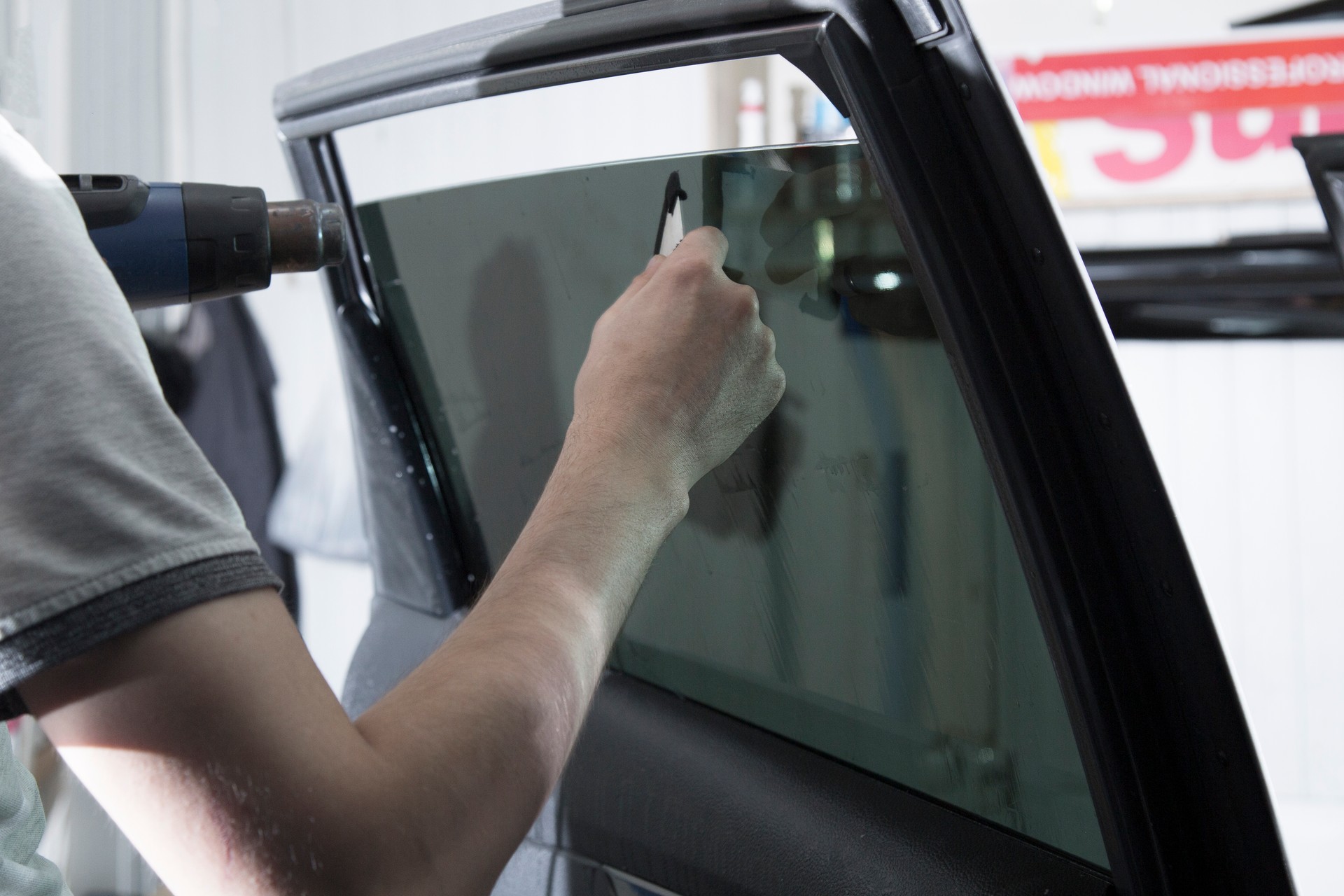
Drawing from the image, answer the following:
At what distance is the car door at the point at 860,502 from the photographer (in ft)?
1.64

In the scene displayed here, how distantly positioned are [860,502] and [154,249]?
47 centimetres

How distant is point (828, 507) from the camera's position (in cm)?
68

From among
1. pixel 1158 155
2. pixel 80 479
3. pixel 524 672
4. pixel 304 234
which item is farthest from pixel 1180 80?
pixel 80 479

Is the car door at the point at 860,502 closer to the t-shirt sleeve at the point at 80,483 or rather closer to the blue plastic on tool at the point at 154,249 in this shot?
the blue plastic on tool at the point at 154,249

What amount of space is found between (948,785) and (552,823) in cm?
33

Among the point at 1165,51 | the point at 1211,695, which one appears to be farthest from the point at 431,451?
the point at 1165,51

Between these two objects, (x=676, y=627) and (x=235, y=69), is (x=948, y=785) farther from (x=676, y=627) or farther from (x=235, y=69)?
(x=235, y=69)

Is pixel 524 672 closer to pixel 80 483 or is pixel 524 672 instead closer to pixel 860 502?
pixel 80 483

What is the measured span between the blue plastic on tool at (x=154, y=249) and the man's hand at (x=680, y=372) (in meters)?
0.25

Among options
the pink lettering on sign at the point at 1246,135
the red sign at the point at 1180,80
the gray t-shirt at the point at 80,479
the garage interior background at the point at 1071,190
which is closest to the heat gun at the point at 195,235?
the gray t-shirt at the point at 80,479

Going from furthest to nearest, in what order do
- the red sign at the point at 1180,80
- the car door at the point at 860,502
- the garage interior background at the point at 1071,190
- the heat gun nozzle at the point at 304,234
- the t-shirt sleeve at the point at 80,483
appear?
the red sign at the point at 1180,80 < the garage interior background at the point at 1071,190 < the heat gun nozzle at the point at 304,234 < the car door at the point at 860,502 < the t-shirt sleeve at the point at 80,483

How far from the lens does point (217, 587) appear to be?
0.35 metres

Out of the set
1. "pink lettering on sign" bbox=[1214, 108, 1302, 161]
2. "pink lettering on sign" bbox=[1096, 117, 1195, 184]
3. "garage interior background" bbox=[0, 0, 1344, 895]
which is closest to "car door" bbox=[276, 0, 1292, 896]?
"garage interior background" bbox=[0, 0, 1344, 895]

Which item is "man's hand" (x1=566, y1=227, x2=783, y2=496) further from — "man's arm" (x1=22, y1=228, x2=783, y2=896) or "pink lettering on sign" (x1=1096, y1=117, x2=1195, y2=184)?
"pink lettering on sign" (x1=1096, y1=117, x2=1195, y2=184)
